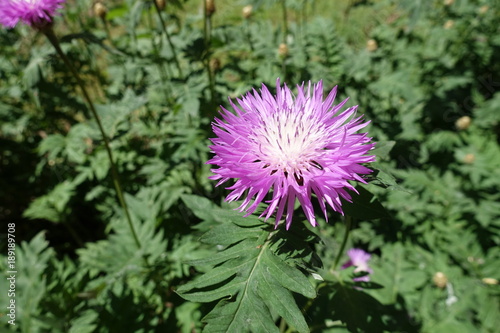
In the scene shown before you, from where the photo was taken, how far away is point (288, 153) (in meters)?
1.09

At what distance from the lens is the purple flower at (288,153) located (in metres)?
Answer: 0.99

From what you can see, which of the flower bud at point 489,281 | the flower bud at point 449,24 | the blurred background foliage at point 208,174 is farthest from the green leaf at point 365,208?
the flower bud at point 449,24

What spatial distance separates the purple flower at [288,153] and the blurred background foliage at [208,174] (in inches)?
5.4

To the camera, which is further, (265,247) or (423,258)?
(423,258)

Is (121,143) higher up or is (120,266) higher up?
(121,143)

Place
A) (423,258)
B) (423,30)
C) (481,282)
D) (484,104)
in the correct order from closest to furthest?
(481,282)
(423,258)
(484,104)
(423,30)

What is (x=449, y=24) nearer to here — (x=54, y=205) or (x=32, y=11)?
(x=32, y=11)

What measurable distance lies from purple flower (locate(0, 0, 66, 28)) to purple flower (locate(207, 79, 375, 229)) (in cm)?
114

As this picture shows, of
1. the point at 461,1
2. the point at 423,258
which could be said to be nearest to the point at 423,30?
the point at 461,1

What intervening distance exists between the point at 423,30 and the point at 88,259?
15.5 feet

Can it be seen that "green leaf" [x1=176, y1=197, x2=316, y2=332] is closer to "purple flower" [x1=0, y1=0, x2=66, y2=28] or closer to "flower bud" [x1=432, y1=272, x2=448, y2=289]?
"purple flower" [x1=0, y1=0, x2=66, y2=28]

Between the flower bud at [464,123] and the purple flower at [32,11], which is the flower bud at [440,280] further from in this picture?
the purple flower at [32,11]

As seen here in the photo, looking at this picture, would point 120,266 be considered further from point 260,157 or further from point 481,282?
point 481,282

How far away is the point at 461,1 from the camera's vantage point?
263 centimetres
